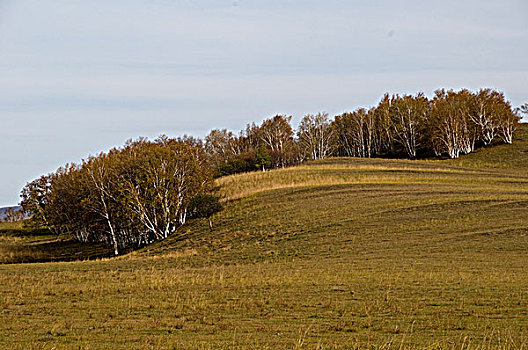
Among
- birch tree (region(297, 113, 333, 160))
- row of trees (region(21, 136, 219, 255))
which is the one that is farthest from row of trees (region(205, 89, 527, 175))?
row of trees (region(21, 136, 219, 255))

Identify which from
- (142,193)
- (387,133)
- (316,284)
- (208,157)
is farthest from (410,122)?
(316,284)

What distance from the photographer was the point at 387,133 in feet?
446

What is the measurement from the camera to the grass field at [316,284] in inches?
524

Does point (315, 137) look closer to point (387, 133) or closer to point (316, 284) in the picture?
point (387, 133)

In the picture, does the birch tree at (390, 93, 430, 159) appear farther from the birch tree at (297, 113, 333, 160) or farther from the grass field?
the grass field

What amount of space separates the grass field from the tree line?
6556mm

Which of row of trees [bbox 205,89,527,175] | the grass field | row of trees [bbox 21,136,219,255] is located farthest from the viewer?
row of trees [bbox 205,89,527,175]

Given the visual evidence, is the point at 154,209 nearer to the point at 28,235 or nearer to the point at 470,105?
the point at 28,235

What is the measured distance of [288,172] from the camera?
85125 mm

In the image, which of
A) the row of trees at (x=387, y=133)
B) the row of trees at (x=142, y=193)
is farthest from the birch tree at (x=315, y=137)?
the row of trees at (x=142, y=193)

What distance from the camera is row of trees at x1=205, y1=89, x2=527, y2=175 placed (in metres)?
119

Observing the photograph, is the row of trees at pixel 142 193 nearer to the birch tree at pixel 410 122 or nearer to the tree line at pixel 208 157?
the tree line at pixel 208 157

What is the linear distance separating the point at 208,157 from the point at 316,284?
94.7m

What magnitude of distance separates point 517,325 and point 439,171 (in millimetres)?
68249
